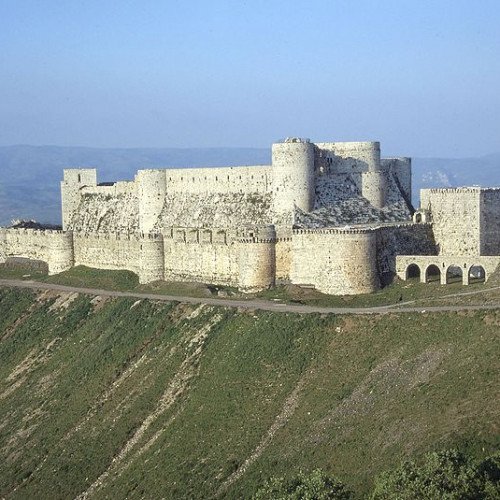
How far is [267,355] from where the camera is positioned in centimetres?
5191

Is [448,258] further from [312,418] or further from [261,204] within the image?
[312,418]

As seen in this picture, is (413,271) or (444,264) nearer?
(444,264)

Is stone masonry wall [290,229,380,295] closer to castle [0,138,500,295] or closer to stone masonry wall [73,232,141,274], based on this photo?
castle [0,138,500,295]

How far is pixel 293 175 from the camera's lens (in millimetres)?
65875

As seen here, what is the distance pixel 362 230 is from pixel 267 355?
37.7 feet

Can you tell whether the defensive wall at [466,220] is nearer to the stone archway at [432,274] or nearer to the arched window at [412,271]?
the stone archway at [432,274]

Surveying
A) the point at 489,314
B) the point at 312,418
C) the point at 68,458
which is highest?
the point at 489,314

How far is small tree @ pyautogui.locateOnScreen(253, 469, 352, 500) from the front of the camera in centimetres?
3462

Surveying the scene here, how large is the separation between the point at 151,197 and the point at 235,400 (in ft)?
93.4

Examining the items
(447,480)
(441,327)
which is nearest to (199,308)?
(441,327)

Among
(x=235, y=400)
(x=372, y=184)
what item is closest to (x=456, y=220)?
(x=372, y=184)

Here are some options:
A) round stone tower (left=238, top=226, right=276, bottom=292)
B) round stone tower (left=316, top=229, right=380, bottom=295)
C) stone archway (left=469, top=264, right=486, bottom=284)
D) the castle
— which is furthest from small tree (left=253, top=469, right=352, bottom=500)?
stone archway (left=469, top=264, right=486, bottom=284)

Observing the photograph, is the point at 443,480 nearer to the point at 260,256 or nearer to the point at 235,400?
the point at 235,400

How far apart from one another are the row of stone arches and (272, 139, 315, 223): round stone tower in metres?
7.58
